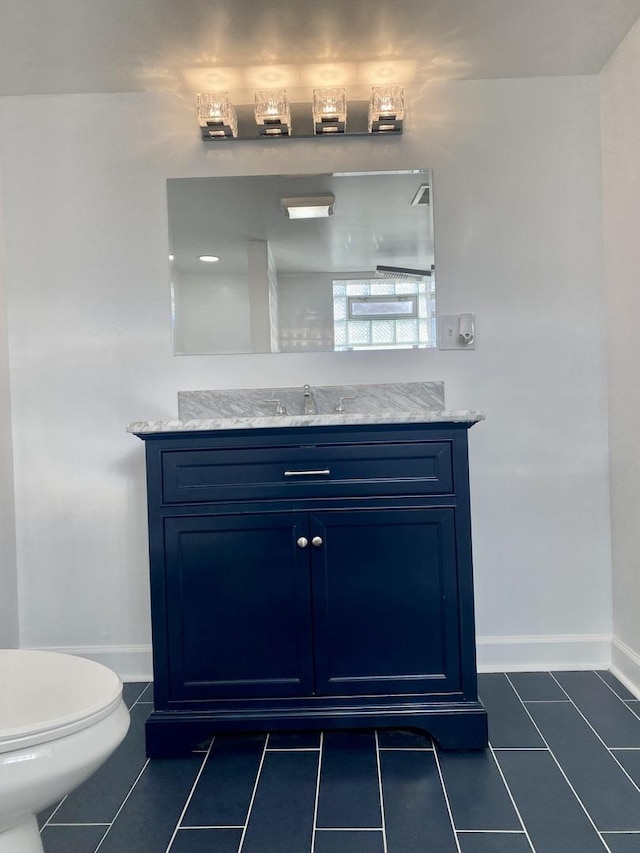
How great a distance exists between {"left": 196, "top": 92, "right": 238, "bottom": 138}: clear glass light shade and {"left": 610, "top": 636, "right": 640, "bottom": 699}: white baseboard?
2.32 metres

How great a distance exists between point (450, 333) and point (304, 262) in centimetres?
60

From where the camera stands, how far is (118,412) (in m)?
2.39

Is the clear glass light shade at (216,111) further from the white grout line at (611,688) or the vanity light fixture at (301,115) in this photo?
the white grout line at (611,688)

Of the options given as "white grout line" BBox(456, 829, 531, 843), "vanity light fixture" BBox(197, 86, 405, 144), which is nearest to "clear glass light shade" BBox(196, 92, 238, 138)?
"vanity light fixture" BBox(197, 86, 405, 144)

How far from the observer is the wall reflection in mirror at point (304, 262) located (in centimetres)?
235

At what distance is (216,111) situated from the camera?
2.26m

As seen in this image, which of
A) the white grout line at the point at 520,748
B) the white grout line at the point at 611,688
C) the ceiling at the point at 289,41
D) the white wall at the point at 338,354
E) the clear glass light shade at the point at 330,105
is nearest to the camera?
the white grout line at the point at 520,748

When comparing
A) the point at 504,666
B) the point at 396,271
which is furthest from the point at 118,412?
the point at 504,666

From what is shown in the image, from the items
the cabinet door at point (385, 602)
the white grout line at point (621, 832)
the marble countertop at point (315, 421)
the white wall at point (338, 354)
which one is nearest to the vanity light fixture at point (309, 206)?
the white wall at point (338, 354)

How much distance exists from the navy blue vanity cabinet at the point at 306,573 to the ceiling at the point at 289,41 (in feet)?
4.18

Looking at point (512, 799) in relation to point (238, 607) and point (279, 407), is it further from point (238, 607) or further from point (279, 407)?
point (279, 407)

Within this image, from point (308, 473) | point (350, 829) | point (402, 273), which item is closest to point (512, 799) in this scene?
point (350, 829)

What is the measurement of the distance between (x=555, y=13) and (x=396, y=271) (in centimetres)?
92

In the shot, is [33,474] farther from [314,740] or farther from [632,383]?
[632,383]
